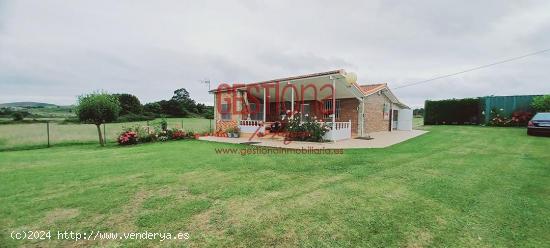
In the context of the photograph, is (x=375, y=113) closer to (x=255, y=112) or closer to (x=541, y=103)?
(x=255, y=112)

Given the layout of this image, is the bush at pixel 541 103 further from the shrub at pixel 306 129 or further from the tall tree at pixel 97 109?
the tall tree at pixel 97 109

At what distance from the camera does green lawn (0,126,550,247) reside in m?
2.31

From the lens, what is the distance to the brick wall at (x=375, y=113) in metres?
14.9

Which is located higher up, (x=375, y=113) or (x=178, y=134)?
(x=375, y=113)

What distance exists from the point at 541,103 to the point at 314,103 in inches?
567

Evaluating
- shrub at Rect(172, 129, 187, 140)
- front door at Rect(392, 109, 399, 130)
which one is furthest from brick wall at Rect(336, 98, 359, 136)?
shrub at Rect(172, 129, 187, 140)

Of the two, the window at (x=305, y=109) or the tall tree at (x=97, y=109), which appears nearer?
the tall tree at (x=97, y=109)

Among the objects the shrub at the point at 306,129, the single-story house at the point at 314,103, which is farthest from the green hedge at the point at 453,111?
the shrub at the point at 306,129

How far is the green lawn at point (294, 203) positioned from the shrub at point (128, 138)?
591cm

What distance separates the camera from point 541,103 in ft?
48.3

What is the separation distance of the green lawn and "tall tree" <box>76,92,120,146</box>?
22.0 feet

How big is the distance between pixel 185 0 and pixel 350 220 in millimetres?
10368

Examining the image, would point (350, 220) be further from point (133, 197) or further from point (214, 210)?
point (133, 197)

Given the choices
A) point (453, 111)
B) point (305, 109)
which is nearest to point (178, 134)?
point (305, 109)
